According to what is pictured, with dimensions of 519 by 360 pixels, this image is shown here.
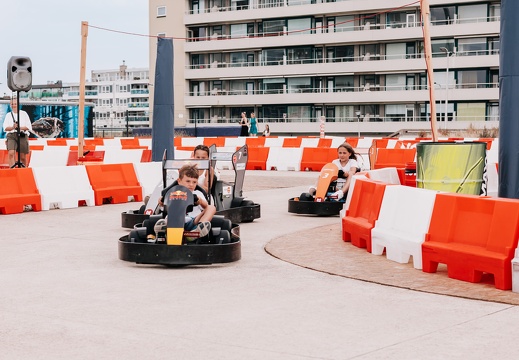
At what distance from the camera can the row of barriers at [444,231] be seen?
7293 mm

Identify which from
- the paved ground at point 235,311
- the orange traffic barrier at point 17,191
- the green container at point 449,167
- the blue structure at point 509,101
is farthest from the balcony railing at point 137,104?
the blue structure at point 509,101

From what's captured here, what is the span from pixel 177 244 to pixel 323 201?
5.39 meters

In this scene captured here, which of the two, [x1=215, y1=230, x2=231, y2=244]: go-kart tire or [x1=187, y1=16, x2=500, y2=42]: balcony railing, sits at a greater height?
[x1=187, y1=16, x2=500, y2=42]: balcony railing

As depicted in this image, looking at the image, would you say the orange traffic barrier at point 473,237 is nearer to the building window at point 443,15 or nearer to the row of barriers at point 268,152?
the row of barriers at point 268,152

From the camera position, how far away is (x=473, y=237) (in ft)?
25.2

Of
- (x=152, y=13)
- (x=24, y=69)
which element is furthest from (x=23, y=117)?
(x=152, y=13)

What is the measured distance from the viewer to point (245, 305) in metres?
6.66

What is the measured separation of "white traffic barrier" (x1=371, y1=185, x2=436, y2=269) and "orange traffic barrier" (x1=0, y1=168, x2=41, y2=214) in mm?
6814

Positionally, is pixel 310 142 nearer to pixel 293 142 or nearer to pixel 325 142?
pixel 325 142

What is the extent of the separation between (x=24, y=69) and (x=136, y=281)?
34.5ft

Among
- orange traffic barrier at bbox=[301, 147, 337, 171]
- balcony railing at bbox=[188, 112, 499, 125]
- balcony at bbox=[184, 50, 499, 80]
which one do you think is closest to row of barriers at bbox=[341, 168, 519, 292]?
orange traffic barrier at bbox=[301, 147, 337, 171]

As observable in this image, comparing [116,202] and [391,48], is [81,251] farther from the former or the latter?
[391,48]

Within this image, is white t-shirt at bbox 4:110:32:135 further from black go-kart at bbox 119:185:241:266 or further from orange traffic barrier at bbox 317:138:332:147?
orange traffic barrier at bbox 317:138:332:147

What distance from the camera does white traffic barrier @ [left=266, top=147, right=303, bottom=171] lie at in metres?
27.5
